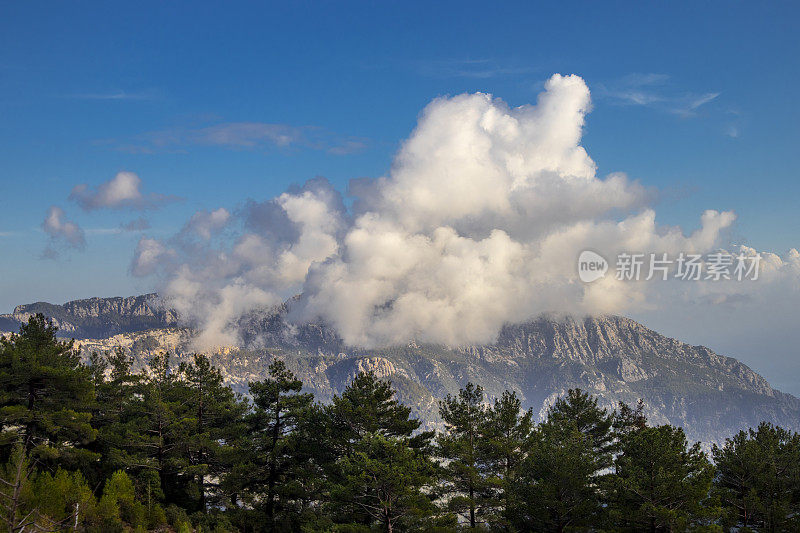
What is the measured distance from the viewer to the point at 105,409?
55281 millimetres

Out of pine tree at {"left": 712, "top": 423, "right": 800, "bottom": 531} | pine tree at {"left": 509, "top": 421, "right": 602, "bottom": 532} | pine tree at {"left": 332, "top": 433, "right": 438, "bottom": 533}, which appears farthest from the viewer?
pine tree at {"left": 712, "top": 423, "right": 800, "bottom": 531}

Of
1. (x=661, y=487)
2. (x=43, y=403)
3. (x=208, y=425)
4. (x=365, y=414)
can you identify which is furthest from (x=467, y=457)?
(x=43, y=403)

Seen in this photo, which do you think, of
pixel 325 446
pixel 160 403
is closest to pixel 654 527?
pixel 325 446

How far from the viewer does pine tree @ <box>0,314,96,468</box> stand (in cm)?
4178

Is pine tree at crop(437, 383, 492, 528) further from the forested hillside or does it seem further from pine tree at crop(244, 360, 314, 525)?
pine tree at crop(244, 360, 314, 525)

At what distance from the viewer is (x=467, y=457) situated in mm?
52875

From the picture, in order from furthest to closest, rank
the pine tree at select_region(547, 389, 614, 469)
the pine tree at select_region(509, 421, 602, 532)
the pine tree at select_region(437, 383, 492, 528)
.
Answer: the pine tree at select_region(547, 389, 614, 469), the pine tree at select_region(437, 383, 492, 528), the pine tree at select_region(509, 421, 602, 532)

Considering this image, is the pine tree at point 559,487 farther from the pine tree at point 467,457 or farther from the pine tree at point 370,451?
the pine tree at point 370,451

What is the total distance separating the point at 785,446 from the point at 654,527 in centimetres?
2679

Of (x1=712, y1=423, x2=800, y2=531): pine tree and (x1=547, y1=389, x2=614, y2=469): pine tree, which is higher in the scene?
(x1=547, y1=389, x2=614, y2=469): pine tree

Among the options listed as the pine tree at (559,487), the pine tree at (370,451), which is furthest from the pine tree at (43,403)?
the pine tree at (559,487)

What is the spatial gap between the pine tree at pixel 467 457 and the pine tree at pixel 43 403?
111 ft

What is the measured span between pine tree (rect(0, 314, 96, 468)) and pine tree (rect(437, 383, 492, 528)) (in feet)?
111

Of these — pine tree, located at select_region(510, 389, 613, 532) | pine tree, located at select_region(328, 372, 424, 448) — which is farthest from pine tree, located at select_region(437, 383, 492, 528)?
pine tree, located at select_region(510, 389, 613, 532)
